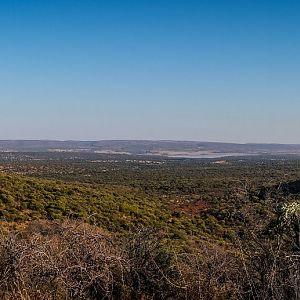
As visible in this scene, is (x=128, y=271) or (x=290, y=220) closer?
(x=128, y=271)

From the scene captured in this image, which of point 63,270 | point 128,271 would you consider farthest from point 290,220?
point 63,270

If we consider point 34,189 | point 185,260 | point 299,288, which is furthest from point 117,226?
point 299,288

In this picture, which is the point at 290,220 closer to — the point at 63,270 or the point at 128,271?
the point at 128,271

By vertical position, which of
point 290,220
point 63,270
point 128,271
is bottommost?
point 128,271

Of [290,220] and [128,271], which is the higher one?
[290,220]

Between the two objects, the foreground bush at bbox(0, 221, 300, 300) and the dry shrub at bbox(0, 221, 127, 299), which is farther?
the dry shrub at bbox(0, 221, 127, 299)

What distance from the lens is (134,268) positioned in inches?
255

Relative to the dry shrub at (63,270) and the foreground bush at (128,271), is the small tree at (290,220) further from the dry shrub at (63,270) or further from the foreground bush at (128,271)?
the dry shrub at (63,270)

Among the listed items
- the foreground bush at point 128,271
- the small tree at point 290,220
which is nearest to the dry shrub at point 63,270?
the foreground bush at point 128,271

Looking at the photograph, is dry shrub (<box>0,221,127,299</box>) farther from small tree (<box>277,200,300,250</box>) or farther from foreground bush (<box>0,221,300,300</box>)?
small tree (<box>277,200,300,250</box>)

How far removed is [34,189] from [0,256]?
830 inches

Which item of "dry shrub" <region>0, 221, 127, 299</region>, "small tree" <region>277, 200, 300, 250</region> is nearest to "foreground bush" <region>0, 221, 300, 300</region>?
"dry shrub" <region>0, 221, 127, 299</region>

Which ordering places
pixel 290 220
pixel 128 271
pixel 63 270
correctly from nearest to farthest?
1. pixel 63 270
2. pixel 128 271
3. pixel 290 220

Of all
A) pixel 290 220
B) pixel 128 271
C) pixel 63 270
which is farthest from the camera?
pixel 290 220
